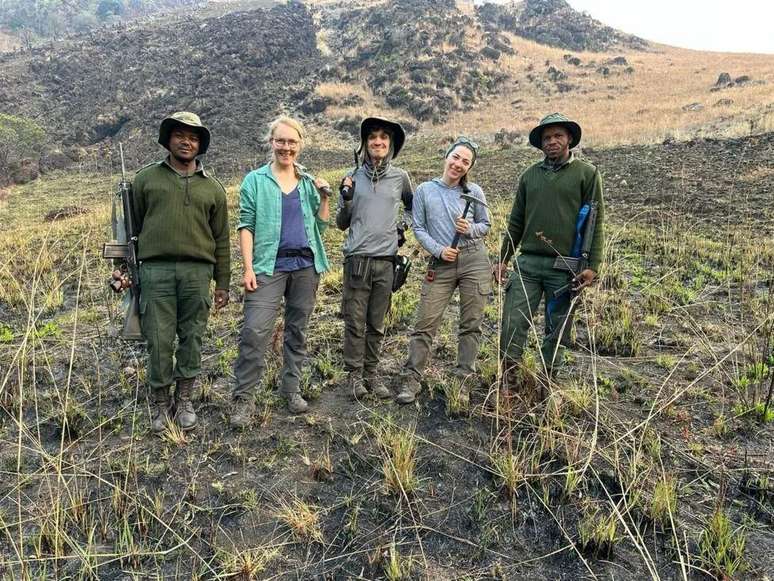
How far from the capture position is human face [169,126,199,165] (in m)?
2.75

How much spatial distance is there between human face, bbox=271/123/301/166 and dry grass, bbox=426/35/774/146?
582 inches

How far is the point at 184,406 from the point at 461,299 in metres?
1.90

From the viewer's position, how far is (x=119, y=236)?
2852 millimetres

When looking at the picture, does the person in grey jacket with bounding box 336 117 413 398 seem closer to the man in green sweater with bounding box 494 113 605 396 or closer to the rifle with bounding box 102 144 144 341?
the man in green sweater with bounding box 494 113 605 396

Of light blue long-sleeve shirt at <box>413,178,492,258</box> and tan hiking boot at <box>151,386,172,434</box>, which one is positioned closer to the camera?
tan hiking boot at <box>151,386,172,434</box>

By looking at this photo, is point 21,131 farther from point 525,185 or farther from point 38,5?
point 38,5

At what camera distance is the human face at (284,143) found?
2.91 meters

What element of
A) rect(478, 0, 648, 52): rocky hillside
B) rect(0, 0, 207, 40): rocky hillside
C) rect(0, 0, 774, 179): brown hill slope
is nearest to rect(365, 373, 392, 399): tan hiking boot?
rect(0, 0, 774, 179): brown hill slope

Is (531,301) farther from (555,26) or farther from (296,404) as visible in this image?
(555,26)

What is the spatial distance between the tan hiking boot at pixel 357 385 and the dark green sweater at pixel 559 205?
1.37m

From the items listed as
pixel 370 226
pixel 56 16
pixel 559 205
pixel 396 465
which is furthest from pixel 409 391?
pixel 56 16

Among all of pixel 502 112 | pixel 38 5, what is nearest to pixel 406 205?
pixel 502 112

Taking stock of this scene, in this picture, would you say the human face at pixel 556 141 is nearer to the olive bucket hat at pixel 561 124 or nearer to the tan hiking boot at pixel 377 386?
the olive bucket hat at pixel 561 124

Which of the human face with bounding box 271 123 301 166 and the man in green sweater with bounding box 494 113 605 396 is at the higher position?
the human face with bounding box 271 123 301 166
